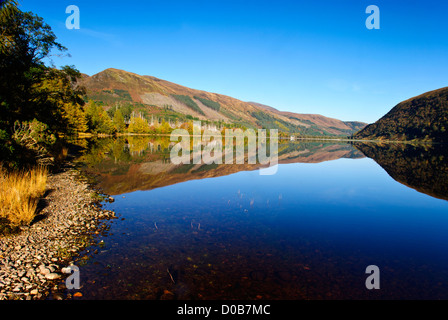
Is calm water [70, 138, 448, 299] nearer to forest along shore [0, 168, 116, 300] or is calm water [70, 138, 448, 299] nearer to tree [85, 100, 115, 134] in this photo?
forest along shore [0, 168, 116, 300]

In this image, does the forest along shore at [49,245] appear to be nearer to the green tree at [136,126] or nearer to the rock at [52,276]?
the rock at [52,276]

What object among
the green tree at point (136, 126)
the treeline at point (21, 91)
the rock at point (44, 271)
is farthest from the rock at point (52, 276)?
the green tree at point (136, 126)

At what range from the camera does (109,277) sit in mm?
8789

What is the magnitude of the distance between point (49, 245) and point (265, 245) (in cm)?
934

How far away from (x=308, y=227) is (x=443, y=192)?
20.2m

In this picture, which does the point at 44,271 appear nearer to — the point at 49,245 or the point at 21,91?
the point at 49,245

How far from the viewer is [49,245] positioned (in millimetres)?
10312

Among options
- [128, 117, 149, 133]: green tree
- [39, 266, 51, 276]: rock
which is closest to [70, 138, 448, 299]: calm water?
[39, 266, 51, 276]: rock

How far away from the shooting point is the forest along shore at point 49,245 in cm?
772

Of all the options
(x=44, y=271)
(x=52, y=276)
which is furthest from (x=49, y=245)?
(x=52, y=276)

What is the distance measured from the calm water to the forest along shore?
825 mm

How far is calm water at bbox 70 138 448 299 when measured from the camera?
855 cm

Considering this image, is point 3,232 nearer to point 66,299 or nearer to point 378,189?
point 66,299
